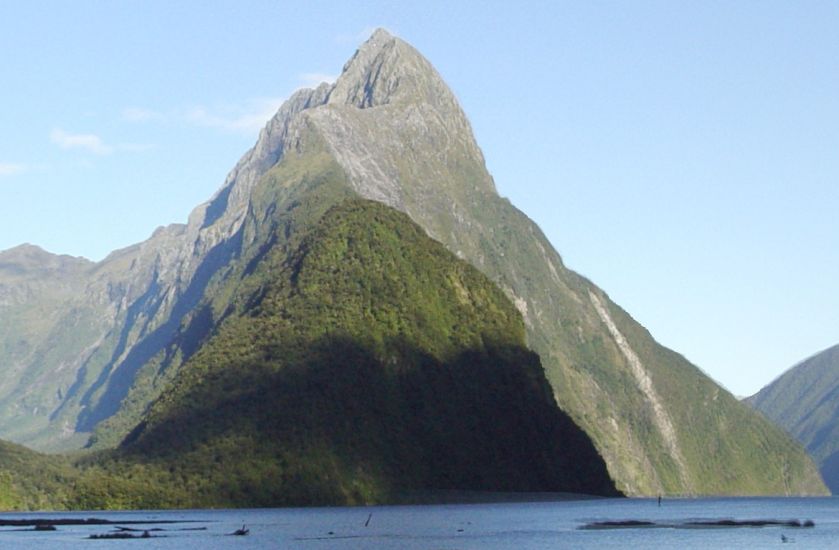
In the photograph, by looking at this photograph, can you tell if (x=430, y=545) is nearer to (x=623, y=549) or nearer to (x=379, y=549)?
(x=379, y=549)

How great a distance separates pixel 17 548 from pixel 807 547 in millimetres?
103746

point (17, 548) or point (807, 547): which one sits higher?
point (17, 548)

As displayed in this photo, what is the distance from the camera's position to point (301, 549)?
607 ft

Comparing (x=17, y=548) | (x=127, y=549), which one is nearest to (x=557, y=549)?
(x=127, y=549)

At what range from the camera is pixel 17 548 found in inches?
7751

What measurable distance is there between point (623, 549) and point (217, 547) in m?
51.6

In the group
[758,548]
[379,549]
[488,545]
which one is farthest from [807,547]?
[379,549]

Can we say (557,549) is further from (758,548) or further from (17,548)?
(17,548)

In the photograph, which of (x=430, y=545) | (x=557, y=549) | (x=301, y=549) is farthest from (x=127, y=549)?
(x=557, y=549)

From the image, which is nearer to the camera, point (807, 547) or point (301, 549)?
point (301, 549)

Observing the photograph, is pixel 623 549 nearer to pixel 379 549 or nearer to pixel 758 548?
pixel 758 548

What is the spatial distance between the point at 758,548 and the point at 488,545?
34757 millimetres

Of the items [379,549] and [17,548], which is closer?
[379,549]

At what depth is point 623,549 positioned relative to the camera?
191 metres
